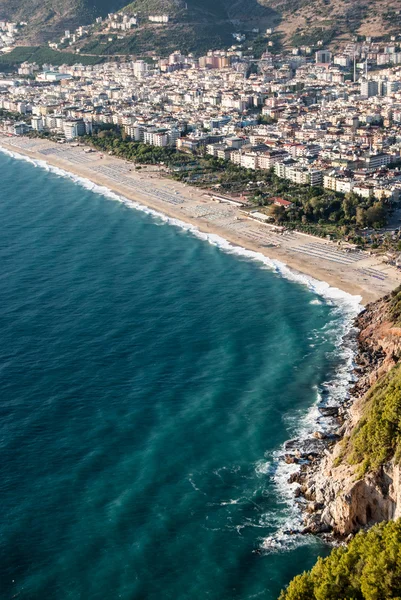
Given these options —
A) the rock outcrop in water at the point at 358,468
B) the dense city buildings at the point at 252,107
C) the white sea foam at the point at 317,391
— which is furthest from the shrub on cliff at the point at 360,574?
the dense city buildings at the point at 252,107

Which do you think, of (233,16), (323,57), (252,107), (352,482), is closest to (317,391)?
(352,482)

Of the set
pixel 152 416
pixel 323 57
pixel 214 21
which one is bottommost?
pixel 152 416

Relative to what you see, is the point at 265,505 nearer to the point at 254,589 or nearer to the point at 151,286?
the point at 254,589

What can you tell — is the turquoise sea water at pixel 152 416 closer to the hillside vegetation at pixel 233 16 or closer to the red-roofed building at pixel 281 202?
the red-roofed building at pixel 281 202

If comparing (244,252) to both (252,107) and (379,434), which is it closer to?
(379,434)

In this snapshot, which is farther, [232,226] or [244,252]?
[232,226]

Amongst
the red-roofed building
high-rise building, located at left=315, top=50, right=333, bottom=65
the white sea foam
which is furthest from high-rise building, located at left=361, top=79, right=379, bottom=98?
the white sea foam
